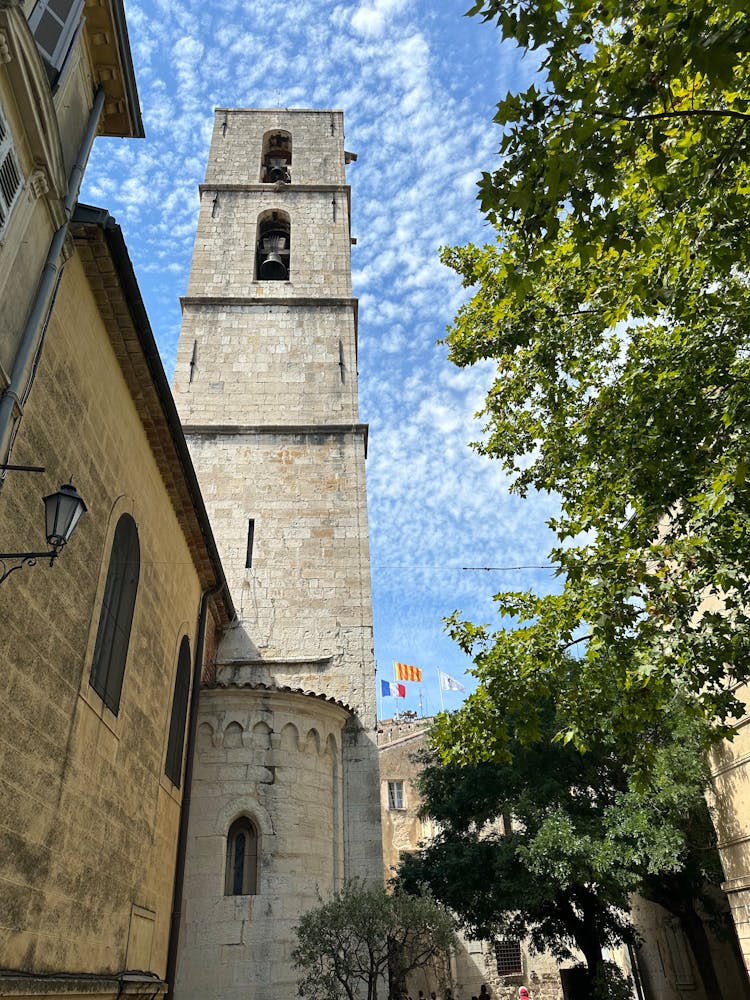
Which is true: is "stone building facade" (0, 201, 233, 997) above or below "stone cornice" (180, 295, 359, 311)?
below

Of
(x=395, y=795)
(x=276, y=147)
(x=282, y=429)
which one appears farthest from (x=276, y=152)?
(x=395, y=795)

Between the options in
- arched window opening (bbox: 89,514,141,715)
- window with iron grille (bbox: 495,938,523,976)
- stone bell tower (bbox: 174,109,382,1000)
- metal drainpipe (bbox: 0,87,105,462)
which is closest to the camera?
metal drainpipe (bbox: 0,87,105,462)

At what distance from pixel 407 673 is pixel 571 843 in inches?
1043

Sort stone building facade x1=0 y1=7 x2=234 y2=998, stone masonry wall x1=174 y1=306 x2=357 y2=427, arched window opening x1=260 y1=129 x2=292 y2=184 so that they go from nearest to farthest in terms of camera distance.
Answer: stone building facade x1=0 y1=7 x2=234 y2=998 → stone masonry wall x1=174 y1=306 x2=357 y2=427 → arched window opening x1=260 y1=129 x2=292 y2=184

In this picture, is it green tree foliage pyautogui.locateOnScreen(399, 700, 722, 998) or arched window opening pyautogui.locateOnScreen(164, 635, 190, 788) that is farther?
green tree foliage pyautogui.locateOnScreen(399, 700, 722, 998)

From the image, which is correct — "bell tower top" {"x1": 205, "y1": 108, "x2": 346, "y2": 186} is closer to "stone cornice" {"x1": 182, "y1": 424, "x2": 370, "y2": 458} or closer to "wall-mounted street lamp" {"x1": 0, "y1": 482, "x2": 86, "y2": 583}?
"stone cornice" {"x1": 182, "y1": 424, "x2": 370, "y2": 458}

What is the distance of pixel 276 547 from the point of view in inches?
576

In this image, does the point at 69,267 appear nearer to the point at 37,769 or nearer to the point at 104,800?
the point at 37,769

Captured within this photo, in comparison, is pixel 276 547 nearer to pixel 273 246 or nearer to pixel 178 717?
pixel 178 717

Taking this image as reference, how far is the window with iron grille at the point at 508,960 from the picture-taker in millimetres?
28609

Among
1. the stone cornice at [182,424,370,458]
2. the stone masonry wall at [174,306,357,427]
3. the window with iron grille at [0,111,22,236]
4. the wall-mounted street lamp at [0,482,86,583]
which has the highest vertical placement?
the stone masonry wall at [174,306,357,427]

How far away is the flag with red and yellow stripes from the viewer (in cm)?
3956

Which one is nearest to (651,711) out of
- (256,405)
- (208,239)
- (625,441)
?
(625,441)

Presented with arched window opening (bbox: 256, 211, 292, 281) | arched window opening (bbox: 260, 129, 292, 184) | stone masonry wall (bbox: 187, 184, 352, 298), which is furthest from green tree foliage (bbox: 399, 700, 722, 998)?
arched window opening (bbox: 260, 129, 292, 184)
